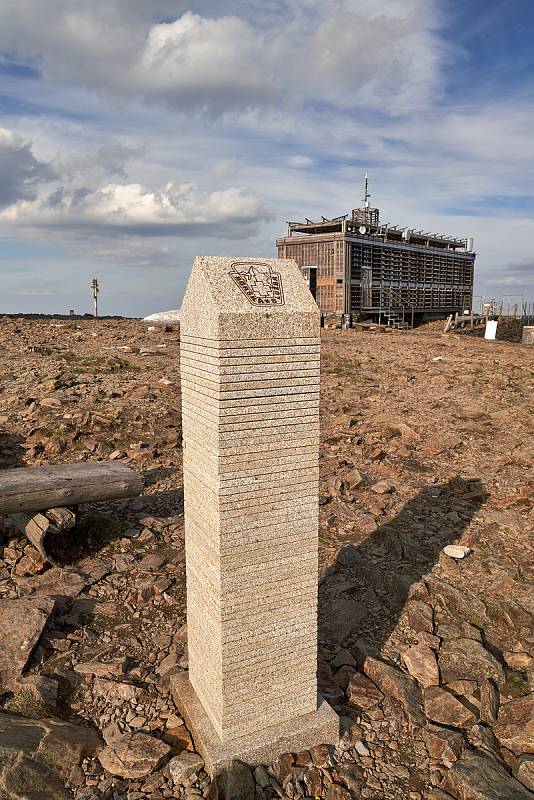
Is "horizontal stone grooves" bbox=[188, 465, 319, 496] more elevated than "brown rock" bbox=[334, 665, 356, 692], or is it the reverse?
"horizontal stone grooves" bbox=[188, 465, 319, 496]

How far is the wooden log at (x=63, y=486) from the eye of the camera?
22.4ft

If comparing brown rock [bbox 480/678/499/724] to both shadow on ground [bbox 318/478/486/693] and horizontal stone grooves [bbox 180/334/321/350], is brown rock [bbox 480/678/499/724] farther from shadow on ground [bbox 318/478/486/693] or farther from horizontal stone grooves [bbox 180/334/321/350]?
horizontal stone grooves [bbox 180/334/321/350]

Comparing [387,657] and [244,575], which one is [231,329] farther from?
[387,657]

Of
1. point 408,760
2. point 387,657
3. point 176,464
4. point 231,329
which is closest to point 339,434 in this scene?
point 176,464

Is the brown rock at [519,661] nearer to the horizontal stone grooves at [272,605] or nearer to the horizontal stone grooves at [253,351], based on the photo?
the horizontal stone grooves at [272,605]

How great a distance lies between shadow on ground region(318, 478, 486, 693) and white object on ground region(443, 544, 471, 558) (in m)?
0.17

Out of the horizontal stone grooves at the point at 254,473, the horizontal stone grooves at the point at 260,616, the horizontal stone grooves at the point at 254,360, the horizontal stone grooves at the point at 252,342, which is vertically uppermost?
the horizontal stone grooves at the point at 252,342

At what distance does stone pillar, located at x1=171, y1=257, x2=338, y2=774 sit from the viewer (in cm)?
387

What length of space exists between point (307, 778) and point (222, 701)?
0.95 m

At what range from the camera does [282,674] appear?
445cm

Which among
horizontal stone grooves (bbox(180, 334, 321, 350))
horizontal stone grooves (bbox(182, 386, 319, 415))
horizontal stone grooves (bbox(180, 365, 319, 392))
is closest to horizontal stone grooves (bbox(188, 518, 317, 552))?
horizontal stone grooves (bbox(182, 386, 319, 415))

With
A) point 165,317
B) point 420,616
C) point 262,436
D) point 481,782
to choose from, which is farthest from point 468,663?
point 165,317

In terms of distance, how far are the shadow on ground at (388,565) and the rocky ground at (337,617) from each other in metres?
0.03

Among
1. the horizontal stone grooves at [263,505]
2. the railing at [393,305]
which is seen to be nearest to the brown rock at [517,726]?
the horizontal stone grooves at [263,505]
